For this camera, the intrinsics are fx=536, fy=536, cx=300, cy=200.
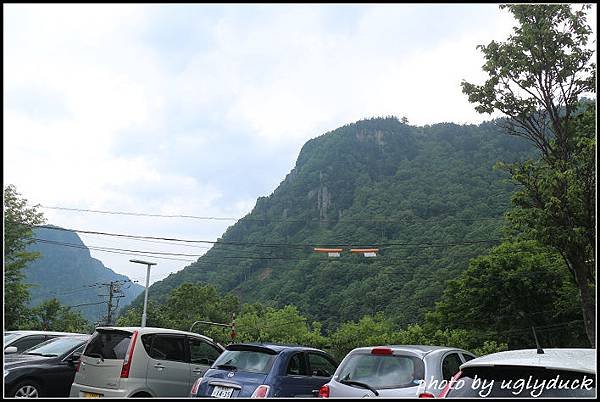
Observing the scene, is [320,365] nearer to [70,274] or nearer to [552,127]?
[552,127]

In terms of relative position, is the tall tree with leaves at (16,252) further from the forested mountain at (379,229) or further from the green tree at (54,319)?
the forested mountain at (379,229)

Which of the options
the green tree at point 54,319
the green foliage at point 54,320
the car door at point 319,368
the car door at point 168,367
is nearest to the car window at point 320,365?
the car door at point 319,368

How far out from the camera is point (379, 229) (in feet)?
220

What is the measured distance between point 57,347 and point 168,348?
284cm

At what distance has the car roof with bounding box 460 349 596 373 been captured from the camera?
4.37m

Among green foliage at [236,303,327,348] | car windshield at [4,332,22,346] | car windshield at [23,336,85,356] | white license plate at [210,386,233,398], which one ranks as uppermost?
green foliage at [236,303,327,348]

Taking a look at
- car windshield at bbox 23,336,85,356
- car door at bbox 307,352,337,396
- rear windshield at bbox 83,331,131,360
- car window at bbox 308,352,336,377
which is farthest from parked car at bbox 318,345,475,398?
car windshield at bbox 23,336,85,356

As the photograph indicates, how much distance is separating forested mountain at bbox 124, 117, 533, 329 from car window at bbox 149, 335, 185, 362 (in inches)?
982

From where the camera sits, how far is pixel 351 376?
708cm

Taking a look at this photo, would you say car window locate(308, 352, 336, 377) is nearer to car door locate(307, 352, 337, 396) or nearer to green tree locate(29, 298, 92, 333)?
car door locate(307, 352, 337, 396)

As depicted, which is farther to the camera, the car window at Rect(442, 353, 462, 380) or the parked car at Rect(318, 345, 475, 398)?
the car window at Rect(442, 353, 462, 380)

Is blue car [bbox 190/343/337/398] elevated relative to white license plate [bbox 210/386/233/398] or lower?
elevated

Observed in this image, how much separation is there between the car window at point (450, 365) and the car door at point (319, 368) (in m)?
2.34

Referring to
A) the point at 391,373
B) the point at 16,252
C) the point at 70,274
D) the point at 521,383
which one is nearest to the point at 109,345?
the point at 391,373
